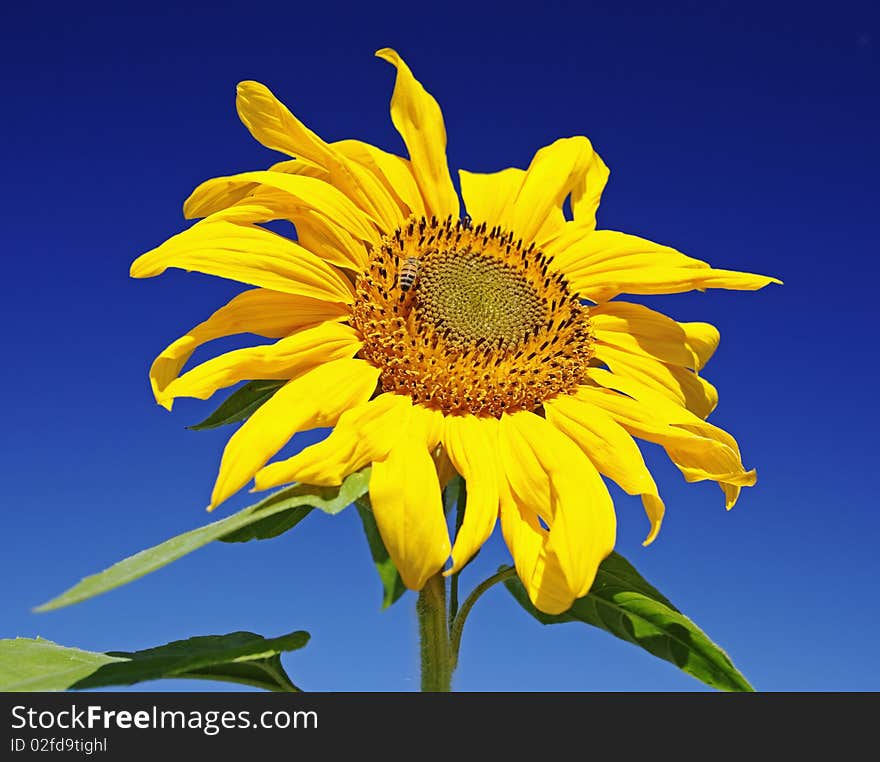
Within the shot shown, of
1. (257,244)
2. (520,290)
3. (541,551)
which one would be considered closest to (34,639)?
(257,244)

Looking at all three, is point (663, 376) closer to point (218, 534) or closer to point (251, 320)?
point (251, 320)

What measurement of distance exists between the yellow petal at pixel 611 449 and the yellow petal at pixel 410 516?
564 millimetres

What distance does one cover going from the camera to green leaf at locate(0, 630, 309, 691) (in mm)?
2475

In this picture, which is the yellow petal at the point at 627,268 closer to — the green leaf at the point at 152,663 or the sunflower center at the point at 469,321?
the sunflower center at the point at 469,321

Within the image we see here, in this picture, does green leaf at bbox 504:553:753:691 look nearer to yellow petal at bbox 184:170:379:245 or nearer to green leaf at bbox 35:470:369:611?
green leaf at bbox 35:470:369:611

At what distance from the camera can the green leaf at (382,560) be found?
2.46 meters

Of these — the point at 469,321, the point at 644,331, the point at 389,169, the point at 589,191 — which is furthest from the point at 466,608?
the point at 589,191

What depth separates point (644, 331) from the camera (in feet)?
11.3

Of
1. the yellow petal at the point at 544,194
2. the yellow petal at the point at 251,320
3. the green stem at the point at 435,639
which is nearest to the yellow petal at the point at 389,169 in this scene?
the yellow petal at the point at 544,194

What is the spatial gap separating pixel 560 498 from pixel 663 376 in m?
0.93

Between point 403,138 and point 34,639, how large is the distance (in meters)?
2.15

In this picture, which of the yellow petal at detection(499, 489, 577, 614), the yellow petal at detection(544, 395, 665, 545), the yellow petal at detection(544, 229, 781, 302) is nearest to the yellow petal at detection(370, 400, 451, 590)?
the yellow petal at detection(499, 489, 577, 614)
